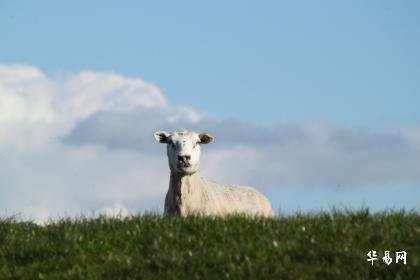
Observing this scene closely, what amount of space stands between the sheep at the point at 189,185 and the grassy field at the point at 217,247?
17.5 feet

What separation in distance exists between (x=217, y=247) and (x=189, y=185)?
7.91 m

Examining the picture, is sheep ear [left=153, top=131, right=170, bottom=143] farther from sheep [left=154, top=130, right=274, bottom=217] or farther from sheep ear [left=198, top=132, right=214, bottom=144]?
sheep ear [left=198, top=132, right=214, bottom=144]

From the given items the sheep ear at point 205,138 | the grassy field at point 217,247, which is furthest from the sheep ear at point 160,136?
the grassy field at point 217,247

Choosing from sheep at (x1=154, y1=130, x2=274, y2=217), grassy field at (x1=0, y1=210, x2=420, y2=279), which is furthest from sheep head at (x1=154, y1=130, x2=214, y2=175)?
grassy field at (x1=0, y1=210, x2=420, y2=279)

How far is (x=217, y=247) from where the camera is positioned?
14.6 m

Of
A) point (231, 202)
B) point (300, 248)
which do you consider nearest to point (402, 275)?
point (300, 248)

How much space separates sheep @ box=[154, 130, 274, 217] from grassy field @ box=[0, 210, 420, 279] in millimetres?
5340

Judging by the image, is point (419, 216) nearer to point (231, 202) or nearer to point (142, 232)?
point (142, 232)

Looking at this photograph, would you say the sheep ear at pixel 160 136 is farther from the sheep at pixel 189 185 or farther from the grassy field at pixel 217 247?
the grassy field at pixel 217 247

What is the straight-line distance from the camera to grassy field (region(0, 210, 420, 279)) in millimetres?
13383

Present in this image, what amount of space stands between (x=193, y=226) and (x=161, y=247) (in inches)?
45.1

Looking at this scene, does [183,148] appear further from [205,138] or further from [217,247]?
[217,247]

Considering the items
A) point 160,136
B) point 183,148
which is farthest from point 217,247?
point 160,136

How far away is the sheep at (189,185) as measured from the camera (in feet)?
73.4
